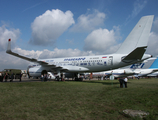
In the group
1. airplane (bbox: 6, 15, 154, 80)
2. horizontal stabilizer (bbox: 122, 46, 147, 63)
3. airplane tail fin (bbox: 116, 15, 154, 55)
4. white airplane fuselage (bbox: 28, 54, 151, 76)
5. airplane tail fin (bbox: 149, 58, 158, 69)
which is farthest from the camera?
airplane tail fin (bbox: 149, 58, 158, 69)

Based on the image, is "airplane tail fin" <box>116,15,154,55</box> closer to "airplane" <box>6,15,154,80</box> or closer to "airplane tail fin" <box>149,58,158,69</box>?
"airplane" <box>6,15,154,80</box>

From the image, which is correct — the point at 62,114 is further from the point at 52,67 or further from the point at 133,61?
the point at 52,67

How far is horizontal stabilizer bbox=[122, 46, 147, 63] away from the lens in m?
14.6

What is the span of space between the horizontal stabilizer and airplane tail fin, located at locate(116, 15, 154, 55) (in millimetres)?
2118

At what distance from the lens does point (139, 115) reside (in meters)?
4.13

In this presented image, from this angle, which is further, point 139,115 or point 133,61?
point 133,61

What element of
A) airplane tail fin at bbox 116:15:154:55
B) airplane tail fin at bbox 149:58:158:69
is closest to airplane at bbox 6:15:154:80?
airplane tail fin at bbox 116:15:154:55

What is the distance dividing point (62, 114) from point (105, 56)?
1664 cm

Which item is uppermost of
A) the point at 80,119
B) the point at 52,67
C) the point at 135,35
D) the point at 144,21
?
the point at 144,21

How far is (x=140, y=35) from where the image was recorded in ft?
58.7

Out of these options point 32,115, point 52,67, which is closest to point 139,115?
point 32,115

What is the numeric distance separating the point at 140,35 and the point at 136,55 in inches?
154

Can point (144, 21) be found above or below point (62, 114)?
above

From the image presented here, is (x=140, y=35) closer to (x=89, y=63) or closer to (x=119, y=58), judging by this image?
(x=119, y=58)
